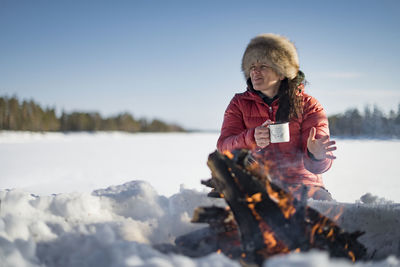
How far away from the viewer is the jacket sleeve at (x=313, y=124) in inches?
93.5

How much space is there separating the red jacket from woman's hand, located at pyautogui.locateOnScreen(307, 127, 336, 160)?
124 millimetres

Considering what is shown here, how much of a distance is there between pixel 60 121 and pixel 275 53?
58.2 metres

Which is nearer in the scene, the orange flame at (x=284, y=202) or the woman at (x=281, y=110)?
the orange flame at (x=284, y=202)

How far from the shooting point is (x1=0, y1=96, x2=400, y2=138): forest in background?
1059cm

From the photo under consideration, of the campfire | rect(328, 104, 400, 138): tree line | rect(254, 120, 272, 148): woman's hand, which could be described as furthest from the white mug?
rect(328, 104, 400, 138): tree line

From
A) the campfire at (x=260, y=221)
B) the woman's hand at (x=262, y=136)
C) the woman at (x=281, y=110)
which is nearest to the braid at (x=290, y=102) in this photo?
the woman at (x=281, y=110)

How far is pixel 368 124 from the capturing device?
503 inches

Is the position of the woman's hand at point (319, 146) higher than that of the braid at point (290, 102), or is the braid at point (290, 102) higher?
the braid at point (290, 102)

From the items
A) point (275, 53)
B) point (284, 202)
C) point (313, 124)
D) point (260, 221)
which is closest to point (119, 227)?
point (260, 221)

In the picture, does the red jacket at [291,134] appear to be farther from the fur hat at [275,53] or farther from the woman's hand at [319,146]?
the fur hat at [275,53]

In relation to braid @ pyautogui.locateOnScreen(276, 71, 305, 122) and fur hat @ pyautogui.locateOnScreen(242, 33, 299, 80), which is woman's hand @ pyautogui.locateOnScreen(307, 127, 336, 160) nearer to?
braid @ pyautogui.locateOnScreen(276, 71, 305, 122)

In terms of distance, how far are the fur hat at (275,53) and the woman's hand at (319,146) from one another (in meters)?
0.78

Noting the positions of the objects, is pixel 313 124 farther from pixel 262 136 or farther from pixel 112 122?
pixel 112 122

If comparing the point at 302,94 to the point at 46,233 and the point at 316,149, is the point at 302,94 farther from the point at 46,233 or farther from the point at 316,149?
the point at 46,233
